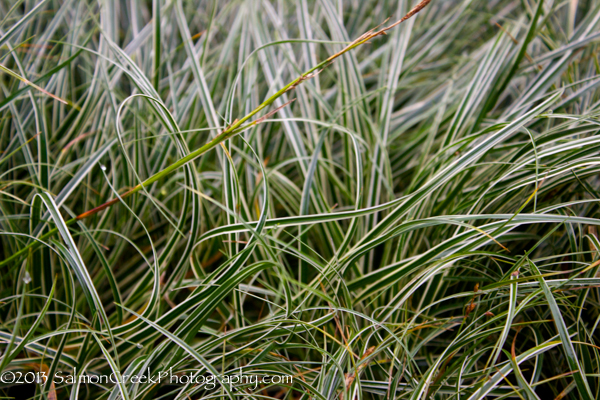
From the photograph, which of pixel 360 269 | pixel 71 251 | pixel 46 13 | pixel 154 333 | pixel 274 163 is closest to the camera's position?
pixel 71 251

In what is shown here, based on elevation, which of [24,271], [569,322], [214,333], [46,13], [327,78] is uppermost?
[46,13]

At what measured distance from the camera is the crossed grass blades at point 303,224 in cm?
62

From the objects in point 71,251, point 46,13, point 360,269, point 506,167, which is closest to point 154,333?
point 71,251

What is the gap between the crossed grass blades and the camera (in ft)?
2.03

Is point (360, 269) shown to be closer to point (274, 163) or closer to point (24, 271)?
point (274, 163)

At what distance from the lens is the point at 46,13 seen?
3.67ft

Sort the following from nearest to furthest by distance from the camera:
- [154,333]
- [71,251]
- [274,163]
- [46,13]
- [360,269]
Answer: [71,251]
[154,333]
[360,269]
[274,163]
[46,13]

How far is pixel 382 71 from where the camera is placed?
0.98 metres

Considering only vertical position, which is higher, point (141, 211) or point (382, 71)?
point (382, 71)

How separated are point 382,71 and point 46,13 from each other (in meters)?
1.01

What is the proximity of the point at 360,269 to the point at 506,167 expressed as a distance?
365 millimetres

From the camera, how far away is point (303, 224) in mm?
731

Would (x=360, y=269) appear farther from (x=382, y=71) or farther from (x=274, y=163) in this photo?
(x=382, y=71)

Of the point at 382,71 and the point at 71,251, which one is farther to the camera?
the point at 382,71
